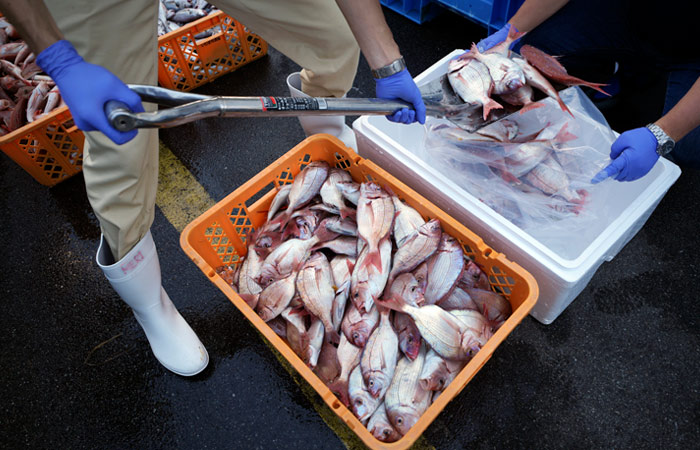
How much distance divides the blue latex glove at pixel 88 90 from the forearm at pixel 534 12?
2.06m

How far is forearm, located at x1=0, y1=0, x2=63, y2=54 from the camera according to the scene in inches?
51.8

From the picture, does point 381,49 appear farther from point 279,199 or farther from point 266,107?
point 279,199

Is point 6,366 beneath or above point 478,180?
beneath

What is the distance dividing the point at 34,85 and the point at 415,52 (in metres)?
2.93

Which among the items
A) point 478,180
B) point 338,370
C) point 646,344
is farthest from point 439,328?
point 646,344

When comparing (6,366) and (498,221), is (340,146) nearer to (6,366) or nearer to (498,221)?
(498,221)

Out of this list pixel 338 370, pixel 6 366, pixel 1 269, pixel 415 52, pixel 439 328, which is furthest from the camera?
pixel 415 52

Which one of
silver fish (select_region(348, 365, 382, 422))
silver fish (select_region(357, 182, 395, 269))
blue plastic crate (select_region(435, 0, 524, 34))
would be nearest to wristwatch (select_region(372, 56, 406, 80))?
silver fish (select_region(357, 182, 395, 269))

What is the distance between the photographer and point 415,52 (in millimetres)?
3527

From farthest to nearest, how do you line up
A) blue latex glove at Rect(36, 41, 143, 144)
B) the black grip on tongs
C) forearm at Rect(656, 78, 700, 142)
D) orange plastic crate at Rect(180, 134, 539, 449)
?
forearm at Rect(656, 78, 700, 142) < orange plastic crate at Rect(180, 134, 539, 449) < blue latex glove at Rect(36, 41, 143, 144) < the black grip on tongs

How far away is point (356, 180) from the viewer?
90.1 inches

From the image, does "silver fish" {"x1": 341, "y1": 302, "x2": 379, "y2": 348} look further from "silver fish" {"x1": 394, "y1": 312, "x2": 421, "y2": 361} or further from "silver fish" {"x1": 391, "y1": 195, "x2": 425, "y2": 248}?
"silver fish" {"x1": 391, "y1": 195, "x2": 425, "y2": 248}

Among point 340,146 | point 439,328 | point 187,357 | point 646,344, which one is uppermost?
point 340,146

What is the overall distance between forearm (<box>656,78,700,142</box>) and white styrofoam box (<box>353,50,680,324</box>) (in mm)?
163
